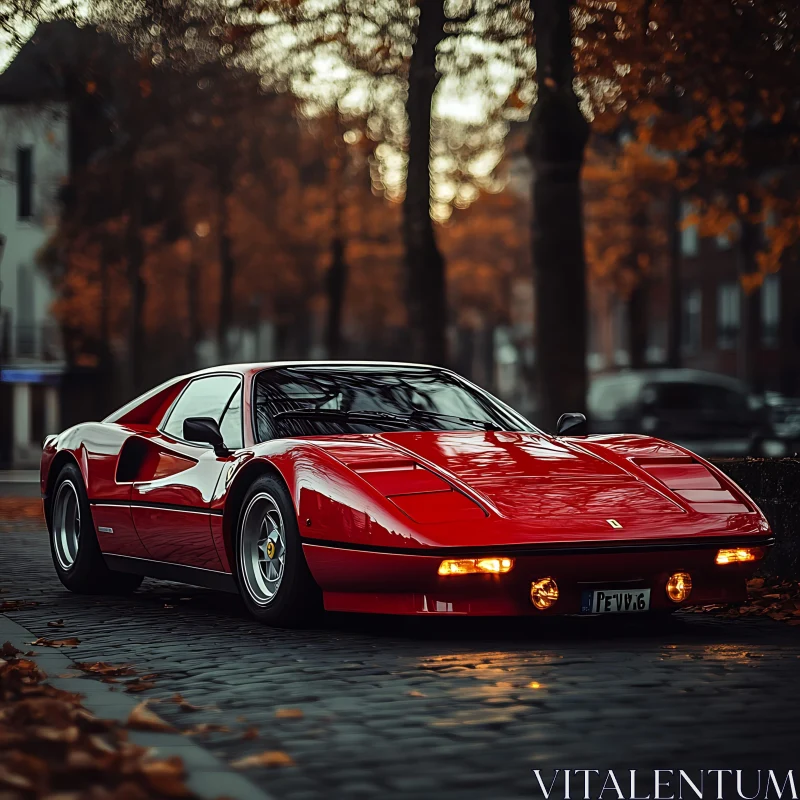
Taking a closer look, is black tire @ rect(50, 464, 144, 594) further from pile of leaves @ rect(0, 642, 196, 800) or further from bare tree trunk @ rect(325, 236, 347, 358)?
bare tree trunk @ rect(325, 236, 347, 358)

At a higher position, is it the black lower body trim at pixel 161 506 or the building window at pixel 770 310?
the building window at pixel 770 310

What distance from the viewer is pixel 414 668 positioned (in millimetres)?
6973

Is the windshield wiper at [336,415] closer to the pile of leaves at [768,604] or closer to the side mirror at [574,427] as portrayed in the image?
the side mirror at [574,427]

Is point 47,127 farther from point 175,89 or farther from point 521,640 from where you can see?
point 521,640

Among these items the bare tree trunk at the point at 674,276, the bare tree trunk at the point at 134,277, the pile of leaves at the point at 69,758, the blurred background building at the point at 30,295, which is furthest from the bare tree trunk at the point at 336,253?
the pile of leaves at the point at 69,758

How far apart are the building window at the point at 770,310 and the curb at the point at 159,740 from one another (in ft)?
160

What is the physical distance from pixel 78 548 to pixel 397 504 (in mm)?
3297

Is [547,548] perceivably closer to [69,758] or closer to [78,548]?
[69,758]

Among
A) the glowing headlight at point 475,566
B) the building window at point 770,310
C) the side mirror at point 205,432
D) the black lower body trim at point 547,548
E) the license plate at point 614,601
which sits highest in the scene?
the building window at point 770,310

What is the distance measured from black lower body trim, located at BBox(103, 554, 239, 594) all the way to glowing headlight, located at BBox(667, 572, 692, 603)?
2.16 m

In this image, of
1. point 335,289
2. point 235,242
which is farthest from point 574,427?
point 235,242

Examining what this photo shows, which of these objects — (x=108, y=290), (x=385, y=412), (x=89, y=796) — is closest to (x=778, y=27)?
(x=385, y=412)

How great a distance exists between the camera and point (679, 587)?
7.90 m

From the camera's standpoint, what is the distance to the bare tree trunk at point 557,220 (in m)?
17.1
